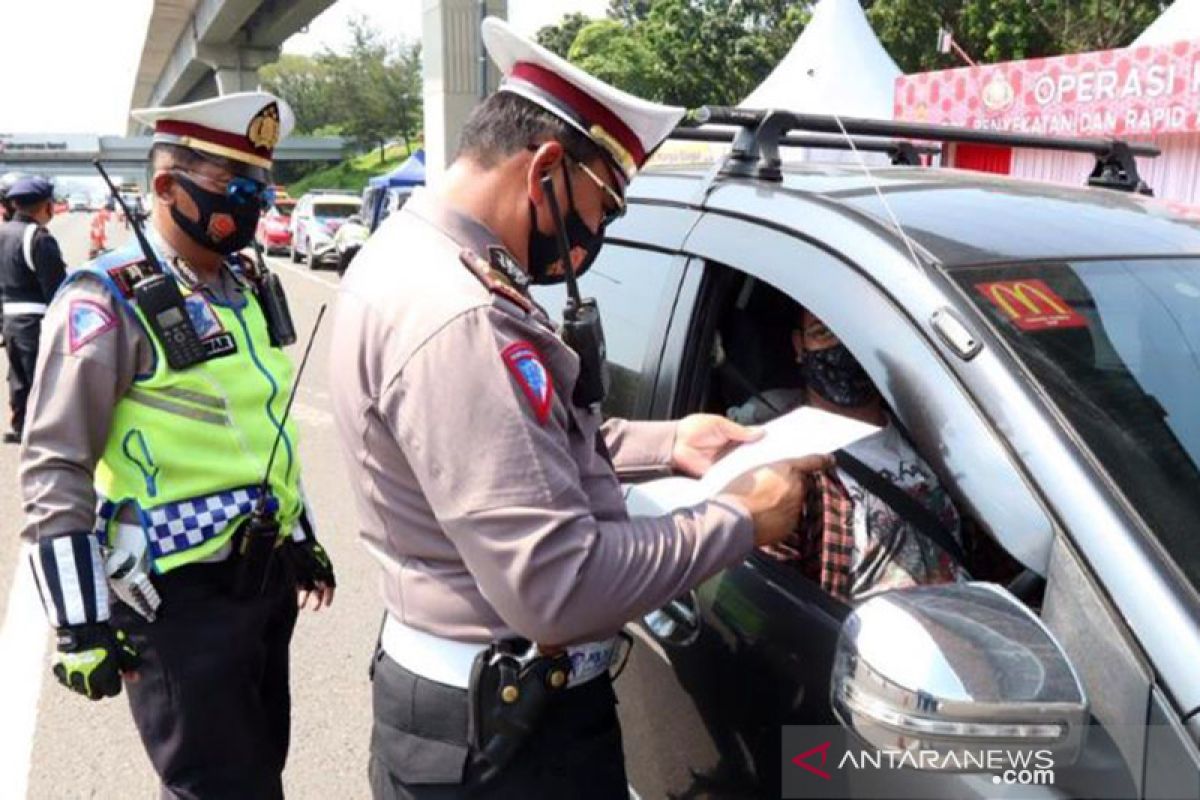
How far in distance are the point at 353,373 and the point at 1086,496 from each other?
0.94 meters

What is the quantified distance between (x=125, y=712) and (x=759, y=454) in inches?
112

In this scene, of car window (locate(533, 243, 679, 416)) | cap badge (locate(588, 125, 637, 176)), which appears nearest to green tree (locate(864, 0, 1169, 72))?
car window (locate(533, 243, 679, 416))

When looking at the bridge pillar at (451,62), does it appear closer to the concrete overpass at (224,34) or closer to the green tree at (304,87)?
the concrete overpass at (224,34)

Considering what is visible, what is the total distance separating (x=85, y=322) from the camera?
6.40 feet

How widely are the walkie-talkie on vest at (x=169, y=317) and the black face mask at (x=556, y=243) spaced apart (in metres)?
0.97

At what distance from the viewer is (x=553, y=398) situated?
1257 millimetres

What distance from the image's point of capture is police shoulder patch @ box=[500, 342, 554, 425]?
1202 mm

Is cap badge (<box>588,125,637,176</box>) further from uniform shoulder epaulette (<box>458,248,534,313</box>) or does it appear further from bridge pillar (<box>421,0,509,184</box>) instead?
bridge pillar (<box>421,0,509,184</box>)

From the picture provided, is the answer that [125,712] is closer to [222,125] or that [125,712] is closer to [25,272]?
[222,125]

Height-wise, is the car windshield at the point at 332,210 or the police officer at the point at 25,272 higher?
the police officer at the point at 25,272

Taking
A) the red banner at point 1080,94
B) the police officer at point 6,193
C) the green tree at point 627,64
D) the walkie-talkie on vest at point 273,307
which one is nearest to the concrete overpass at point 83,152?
the green tree at point 627,64

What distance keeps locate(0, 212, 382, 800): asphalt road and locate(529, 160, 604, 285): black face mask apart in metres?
1.35

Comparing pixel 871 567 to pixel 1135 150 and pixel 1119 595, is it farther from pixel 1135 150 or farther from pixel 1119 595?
pixel 1135 150

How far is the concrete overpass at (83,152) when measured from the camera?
226 ft
